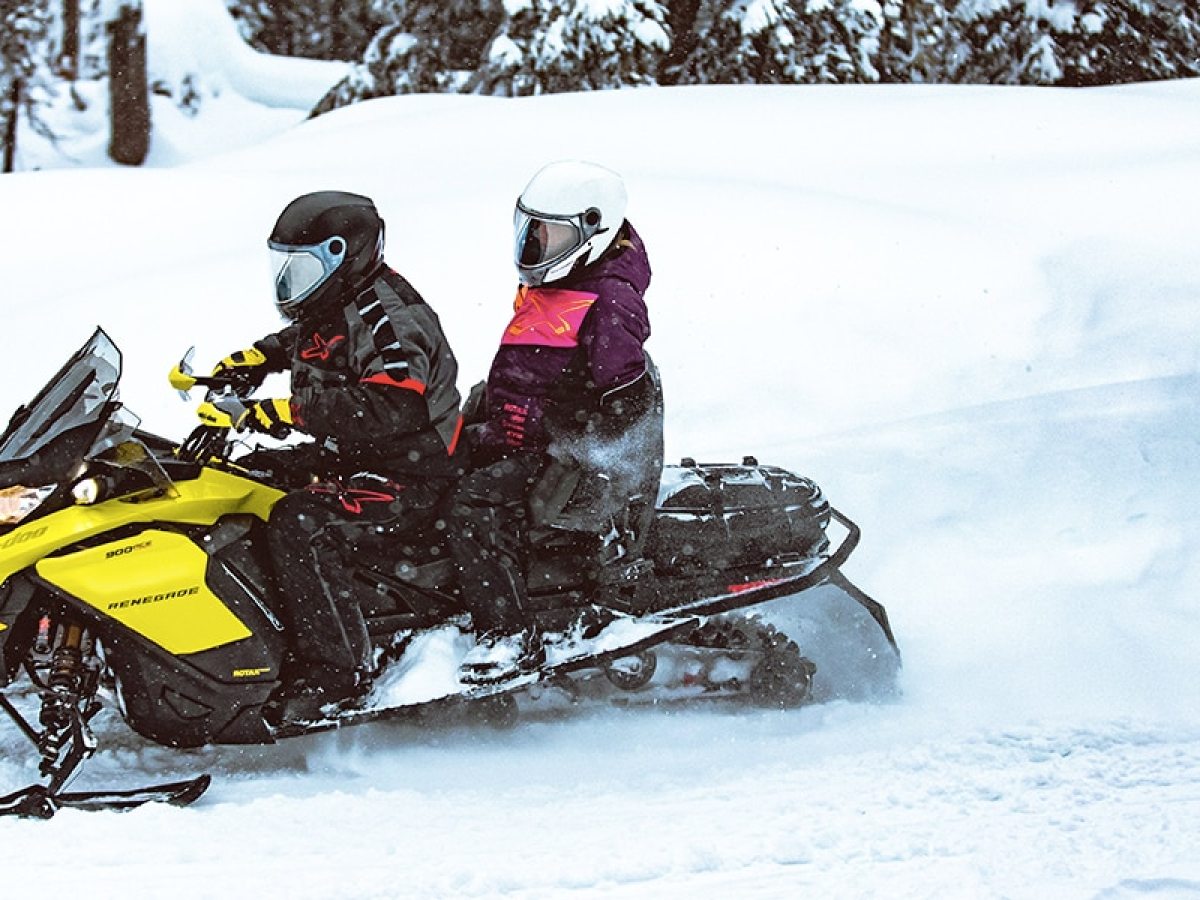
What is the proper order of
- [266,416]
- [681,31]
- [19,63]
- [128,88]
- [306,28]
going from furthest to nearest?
[306,28] < [128,88] < [19,63] < [681,31] < [266,416]

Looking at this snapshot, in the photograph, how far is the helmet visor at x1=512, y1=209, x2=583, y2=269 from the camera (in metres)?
4.12

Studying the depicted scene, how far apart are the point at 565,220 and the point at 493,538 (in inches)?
37.7

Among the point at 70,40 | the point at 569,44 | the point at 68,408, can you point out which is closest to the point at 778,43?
the point at 569,44

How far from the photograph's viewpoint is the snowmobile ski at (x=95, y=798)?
3.48 metres

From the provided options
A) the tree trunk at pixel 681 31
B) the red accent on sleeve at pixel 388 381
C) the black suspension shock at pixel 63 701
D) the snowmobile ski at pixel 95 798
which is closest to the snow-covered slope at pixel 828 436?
the snowmobile ski at pixel 95 798

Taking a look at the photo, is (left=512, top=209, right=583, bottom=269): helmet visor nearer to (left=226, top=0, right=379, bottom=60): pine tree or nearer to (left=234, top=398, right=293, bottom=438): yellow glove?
(left=234, top=398, right=293, bottom=438): yellow glove

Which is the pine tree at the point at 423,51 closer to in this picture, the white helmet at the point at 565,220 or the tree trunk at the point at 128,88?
the tree trunk at the point at 128,88

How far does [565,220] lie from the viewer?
13.5ft

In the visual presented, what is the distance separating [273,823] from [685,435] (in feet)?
9.84

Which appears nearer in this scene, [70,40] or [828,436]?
[828,436]

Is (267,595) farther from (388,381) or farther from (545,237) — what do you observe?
(545,237)

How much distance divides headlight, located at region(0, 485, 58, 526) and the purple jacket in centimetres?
126

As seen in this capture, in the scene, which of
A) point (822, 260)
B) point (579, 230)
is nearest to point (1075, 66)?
point (822, 260)

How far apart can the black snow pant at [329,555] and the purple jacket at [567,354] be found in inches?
14.8
